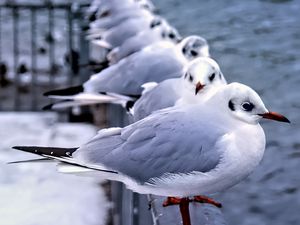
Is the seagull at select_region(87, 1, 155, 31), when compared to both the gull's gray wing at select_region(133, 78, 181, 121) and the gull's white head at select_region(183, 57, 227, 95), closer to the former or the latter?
the gull's gray wing at select_region(133, 78, 181, 121)

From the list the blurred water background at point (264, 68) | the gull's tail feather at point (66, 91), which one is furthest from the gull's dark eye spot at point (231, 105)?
the blurred water background at point (264, 68)

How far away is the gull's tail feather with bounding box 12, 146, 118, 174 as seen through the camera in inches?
96.6

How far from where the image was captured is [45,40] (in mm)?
9266

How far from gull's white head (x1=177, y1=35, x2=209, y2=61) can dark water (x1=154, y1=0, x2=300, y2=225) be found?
132cm

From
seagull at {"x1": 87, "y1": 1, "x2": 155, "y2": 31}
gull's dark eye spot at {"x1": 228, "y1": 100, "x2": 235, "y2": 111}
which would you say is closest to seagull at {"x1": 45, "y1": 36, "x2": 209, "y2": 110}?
seagull at {"x1": 87, "y1": 1, "x2": 155, "y2": 31}

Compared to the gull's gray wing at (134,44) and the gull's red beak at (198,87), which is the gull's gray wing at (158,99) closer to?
the gull's red beak at (198,87)

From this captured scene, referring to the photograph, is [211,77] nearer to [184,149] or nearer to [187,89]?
[187,89]

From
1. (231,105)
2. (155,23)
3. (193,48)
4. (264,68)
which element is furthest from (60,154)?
(264,68)

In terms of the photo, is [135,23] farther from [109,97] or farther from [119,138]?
[119,138]

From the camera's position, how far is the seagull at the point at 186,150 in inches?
94.4

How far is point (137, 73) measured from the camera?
4.10 meters

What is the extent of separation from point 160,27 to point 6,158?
1384 mm

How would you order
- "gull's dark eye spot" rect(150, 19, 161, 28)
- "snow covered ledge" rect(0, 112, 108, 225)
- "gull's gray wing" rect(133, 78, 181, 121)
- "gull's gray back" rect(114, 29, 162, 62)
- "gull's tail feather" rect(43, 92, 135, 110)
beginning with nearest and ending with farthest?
"gull's gray wing" rect(133, 78, 181, 121) < "snow covered ledge" rect(0, 112, 108, 225) < "gull's tail feather" rect(43, 92, 135, 110) < "gull's gray back" rect(114, 29, 162, 62) < "gull's dark eye spot" rect(150, 19, 161, 28)

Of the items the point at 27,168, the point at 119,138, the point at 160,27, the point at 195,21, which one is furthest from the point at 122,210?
the point at 195,21
